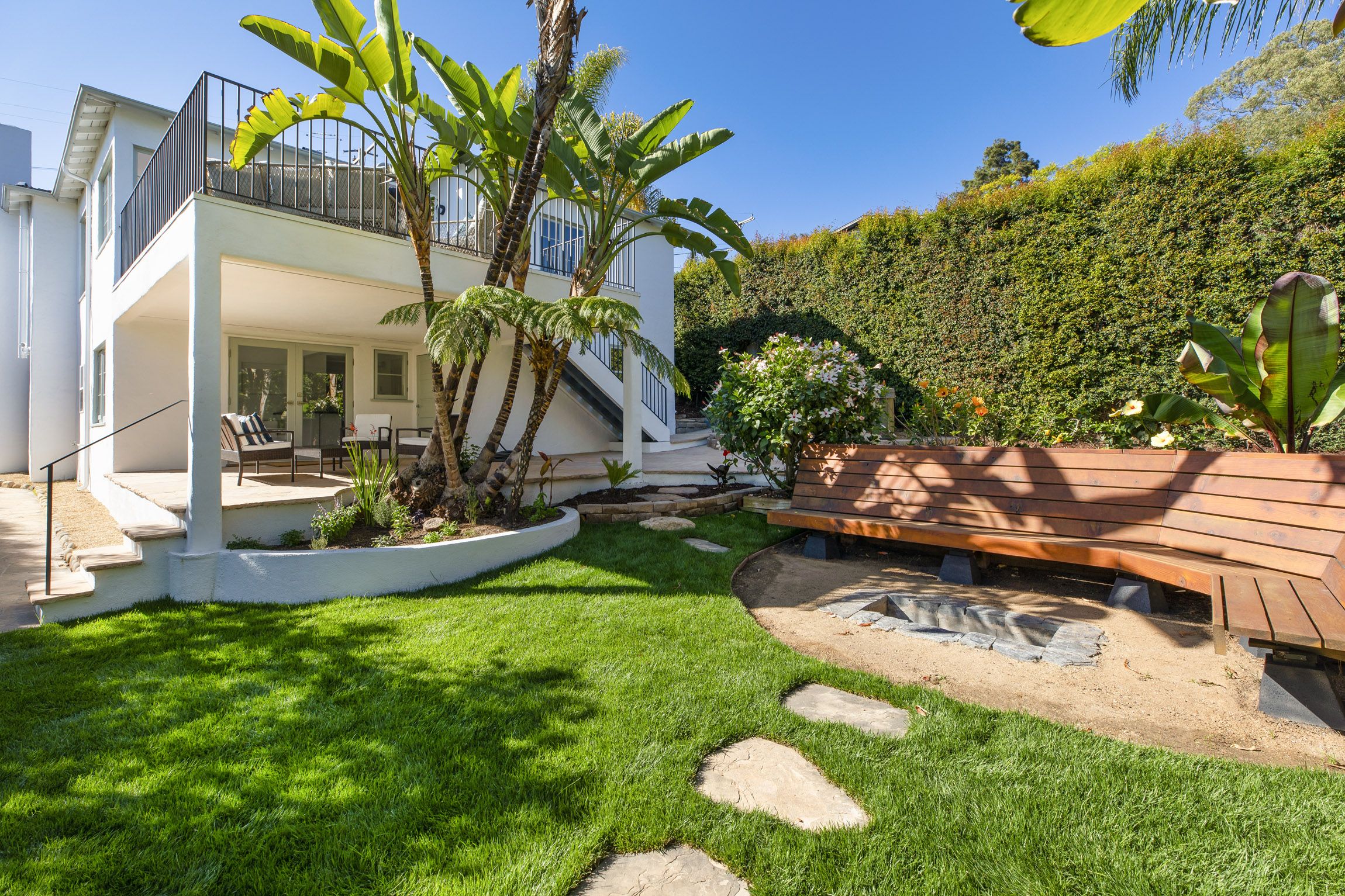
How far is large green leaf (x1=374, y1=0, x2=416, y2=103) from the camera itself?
4.64 m

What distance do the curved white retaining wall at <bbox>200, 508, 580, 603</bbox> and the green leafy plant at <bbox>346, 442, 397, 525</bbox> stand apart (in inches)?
31.2

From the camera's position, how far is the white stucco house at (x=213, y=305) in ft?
16.8

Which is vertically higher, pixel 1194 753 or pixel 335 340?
pixel 335 340

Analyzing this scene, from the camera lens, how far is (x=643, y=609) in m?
4.36

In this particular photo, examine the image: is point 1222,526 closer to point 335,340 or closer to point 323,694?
point 323,694

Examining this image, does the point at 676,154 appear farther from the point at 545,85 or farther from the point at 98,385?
the point at 98,385

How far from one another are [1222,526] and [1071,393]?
755 centimetres

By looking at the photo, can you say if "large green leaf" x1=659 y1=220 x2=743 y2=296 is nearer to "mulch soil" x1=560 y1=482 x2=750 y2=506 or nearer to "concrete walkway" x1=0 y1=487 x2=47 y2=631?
"mulch soil" x1=560 y1=482 x2=750 y2=506

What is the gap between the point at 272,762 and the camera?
2.49 m

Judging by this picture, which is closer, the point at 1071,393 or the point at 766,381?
the point at 766,381

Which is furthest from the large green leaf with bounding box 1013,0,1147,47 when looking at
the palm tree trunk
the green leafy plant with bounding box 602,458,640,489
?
the green leafy plant with bounding box 602,458,640,489

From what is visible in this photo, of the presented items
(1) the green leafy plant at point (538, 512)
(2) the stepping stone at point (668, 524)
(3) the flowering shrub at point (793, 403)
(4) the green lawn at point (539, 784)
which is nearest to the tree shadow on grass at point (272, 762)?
(4) the green lawn at point (539, 784)

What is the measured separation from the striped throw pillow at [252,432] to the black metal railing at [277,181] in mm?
2197

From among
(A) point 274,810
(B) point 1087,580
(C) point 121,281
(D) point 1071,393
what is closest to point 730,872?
(A) point 274,810
